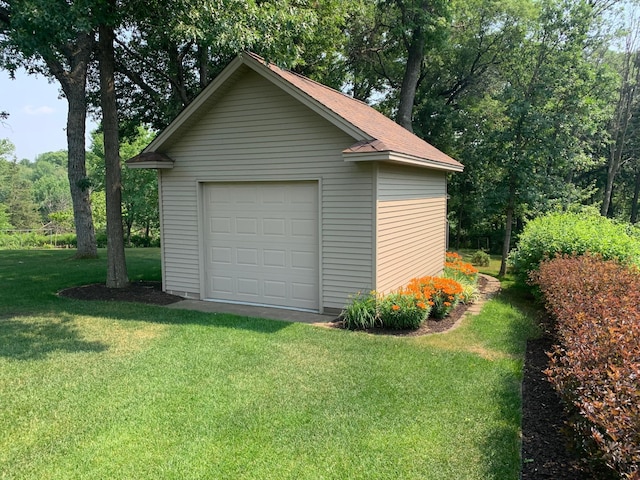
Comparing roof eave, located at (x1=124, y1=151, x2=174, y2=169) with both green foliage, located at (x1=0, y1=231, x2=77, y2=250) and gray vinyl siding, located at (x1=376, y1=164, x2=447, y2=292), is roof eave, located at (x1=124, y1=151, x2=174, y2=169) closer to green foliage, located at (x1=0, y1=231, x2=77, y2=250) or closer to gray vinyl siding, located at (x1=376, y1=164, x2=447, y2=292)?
gray vinyl siding, located at (x1=376, y1=164, x2=447, y2=292)

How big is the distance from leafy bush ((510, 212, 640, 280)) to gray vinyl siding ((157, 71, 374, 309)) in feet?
14.1

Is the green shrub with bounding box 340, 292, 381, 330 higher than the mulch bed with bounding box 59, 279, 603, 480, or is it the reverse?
the green shrub with bounding box 340, 292, 381, 330

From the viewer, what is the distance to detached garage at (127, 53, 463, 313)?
7.55 meters

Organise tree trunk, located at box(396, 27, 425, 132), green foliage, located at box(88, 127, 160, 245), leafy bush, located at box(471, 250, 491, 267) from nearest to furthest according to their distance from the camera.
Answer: leafy bush, located at box(471, 250, 491, 267) → tree trunk, located at box(396, 27, 425, 132) → green foliage, located at box(88, 127, 160, 245)

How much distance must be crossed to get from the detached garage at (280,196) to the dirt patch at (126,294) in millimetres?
395

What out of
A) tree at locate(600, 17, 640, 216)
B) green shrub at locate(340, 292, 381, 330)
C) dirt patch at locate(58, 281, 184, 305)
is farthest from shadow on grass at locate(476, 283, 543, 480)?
tree at locate(600, 17, 640, 216)

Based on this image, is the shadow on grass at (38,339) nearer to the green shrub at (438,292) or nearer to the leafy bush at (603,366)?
the green shrub at (438,292)

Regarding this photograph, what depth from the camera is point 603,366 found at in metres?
3.38

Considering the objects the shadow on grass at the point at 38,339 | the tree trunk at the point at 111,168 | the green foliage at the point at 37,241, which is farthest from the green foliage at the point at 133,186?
the shadow on grass at the point at 38,339

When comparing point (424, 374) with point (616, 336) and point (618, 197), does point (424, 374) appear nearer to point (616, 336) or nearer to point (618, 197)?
point (616, 336)

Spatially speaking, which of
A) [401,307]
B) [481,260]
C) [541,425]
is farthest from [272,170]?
[481,260]

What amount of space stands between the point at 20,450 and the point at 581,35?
15589 millimetres

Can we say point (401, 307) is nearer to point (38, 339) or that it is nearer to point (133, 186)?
point (38, 339)

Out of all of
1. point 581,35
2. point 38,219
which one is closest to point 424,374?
point 581,35
